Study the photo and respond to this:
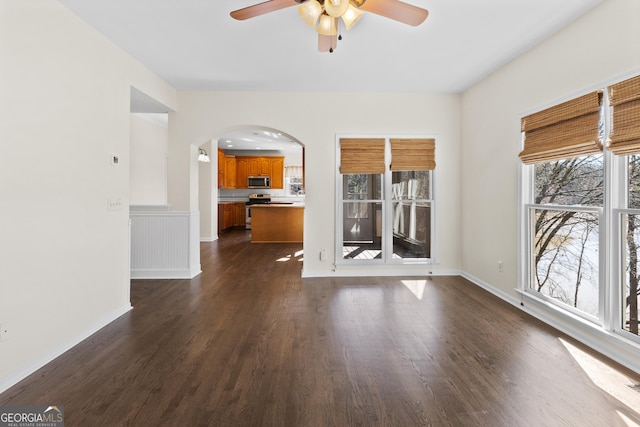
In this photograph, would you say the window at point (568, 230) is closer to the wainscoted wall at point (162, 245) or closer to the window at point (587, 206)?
the window at point (587, 206)

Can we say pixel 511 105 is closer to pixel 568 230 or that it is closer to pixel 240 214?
pixel 568 230

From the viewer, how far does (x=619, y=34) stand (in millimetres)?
2223

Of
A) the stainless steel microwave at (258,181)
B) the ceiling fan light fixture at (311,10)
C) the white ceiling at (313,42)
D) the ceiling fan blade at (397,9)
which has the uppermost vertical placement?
the white ceiling at (313,42)

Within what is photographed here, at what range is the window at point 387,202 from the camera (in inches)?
177

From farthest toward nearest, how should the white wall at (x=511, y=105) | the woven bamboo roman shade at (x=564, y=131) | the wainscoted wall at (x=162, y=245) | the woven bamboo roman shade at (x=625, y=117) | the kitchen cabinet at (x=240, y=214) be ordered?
the kitchen cabinet at (x=240, y=214) → the wainscoted wall at (x=162, y=245) → the woven bamboo roman shade at (x=564, y=131) → the white wall at (x=511, y=105) → the woven bamboo roman shade at (x=625, y=117)

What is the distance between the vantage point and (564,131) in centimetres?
267

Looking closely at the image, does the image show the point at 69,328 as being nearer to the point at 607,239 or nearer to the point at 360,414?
the point at 360,414

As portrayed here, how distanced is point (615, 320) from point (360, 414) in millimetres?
2041

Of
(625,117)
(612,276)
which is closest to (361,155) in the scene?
(625,117)

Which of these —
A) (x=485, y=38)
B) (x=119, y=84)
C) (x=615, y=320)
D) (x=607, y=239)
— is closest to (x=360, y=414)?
(x=615, y=320)

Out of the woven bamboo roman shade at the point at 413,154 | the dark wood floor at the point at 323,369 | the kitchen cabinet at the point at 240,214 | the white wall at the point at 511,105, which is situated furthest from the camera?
the kitchen cabinet at the point at 240,214

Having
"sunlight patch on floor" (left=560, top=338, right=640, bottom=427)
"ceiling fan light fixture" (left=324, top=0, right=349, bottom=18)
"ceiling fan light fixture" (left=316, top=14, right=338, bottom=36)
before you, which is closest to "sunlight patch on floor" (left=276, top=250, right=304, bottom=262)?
A: "ceiling fan light fixture" (left=316, top=14, right=338, bottom=36)

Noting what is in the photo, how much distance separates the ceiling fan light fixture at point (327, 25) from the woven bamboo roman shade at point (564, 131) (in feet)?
6.74

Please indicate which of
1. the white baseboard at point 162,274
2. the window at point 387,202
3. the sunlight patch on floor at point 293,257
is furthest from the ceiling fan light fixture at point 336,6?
the sunlight patch on floor at point 293,257
